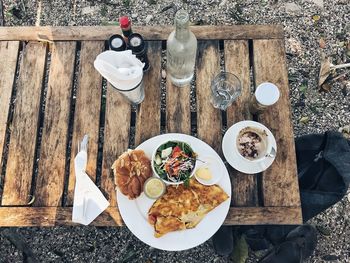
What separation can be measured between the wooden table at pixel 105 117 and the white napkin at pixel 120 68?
31 cm

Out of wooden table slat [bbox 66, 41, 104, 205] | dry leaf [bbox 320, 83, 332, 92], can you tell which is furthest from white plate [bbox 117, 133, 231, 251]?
dry leaf [bbox 320, 83, 332, 92]

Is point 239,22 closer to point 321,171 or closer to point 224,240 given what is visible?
point 321,171

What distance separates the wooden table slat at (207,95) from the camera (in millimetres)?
1750

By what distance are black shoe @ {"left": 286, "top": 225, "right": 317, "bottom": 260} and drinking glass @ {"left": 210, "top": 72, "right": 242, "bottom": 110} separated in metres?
1.07

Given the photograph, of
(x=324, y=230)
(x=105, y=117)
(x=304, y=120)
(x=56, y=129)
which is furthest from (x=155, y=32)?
(x=324, y=230)

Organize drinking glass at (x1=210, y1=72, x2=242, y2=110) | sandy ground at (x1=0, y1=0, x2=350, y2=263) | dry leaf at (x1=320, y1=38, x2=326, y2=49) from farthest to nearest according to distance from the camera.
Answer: dry leaf at (x1=320, y1=38, x2=326, y2=49), sandy ground at (x1=0, y1=0, x2=350, y2=263), drinking glass at (x1=210, y1=72, x2=242, y2=110)

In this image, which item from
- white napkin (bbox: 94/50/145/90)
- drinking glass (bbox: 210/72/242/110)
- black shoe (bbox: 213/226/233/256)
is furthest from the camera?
black shoe (bbox: 213/226/233/256)

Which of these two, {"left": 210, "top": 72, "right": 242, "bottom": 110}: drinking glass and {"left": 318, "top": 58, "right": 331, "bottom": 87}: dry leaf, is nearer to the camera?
{"left": 210, "top": 72, "right": 242, "bottom": 110}: drinking glass

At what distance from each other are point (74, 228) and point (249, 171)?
55.0 inches

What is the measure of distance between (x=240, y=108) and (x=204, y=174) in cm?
40

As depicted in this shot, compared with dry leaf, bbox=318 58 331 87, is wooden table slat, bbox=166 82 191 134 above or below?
below

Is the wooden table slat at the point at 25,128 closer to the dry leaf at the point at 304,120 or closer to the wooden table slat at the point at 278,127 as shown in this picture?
Result: the wooden table slat at the point at 278,127

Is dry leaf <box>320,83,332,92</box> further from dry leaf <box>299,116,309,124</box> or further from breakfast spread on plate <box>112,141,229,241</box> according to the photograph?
breakfast spread on plate <box>112,141,229,241</box>

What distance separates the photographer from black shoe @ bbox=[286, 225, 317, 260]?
2.29 m
